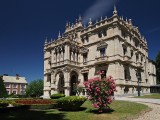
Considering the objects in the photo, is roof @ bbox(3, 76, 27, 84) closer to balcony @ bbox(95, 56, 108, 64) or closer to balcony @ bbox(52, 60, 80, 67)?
balcony @ bbox(52, 60, 80, 67)

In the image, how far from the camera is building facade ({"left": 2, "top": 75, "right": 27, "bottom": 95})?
90.2m

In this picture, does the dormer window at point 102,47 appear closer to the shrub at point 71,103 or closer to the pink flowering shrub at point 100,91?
the shrub at point 71,103

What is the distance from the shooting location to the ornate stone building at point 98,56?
34.2 meters

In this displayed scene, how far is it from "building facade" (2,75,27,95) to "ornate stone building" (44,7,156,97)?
54.3 metres

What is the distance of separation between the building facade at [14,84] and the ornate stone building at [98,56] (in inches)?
2139

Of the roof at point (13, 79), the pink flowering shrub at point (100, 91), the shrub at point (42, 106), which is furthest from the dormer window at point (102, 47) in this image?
the roof at point (13, 79)

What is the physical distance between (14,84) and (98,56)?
2786 inches

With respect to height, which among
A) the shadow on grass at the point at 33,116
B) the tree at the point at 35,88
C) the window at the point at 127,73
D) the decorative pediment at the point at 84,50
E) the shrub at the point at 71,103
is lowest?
the tree at the point at 35,88

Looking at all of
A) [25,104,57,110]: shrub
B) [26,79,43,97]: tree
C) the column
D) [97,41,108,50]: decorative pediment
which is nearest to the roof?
[26,79,43,97]: tree

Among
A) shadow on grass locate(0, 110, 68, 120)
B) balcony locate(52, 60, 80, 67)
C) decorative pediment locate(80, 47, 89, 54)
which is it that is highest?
decorative pediment locate(80, 47, 89, 54)

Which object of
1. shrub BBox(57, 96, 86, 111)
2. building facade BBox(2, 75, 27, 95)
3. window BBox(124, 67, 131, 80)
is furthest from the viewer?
building facade BBox(2, 75, 27, 95)

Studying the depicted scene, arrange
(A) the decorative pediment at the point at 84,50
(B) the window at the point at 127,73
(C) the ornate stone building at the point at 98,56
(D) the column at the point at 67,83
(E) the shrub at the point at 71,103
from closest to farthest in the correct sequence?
1. (E) the shrub at the point at 71,103
2. (C) the ornate stone building at the point at 98,56
3. (B) the window at the point at 127,73
4. (D) the column at the point at 67,83
5. (A) the decorative pediment at the point at 84,50

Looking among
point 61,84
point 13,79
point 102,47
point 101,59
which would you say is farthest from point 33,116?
point 13,79

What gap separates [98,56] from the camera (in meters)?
37.1
